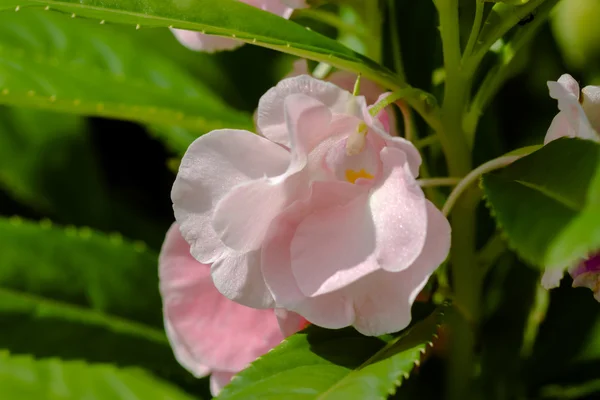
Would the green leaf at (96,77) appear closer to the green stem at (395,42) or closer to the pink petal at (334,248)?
the green stem at (395,42)

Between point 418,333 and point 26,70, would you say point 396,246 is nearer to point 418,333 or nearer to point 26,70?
point 418,333

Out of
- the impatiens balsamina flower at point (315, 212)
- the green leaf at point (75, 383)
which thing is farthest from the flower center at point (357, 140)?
the green leaf at point (75, 383)

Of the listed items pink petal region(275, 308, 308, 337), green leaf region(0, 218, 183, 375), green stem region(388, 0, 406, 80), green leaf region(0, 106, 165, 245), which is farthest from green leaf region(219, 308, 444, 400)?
green leaf region(0, 106, 165, 245)

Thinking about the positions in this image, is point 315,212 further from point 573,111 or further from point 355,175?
point 573,111

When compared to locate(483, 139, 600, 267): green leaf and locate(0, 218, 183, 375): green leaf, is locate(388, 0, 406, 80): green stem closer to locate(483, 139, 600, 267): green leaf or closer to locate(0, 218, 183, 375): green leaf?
locate(483, 139, 600, 267): green leaf

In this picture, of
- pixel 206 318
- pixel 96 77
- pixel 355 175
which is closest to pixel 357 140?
pixel 355 175

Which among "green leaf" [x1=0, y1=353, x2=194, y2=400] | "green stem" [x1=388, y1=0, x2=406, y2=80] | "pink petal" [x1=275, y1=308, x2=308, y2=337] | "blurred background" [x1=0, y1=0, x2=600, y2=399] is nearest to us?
"pink petal" [x1=275, y1=308, x2=308, y2=337]
